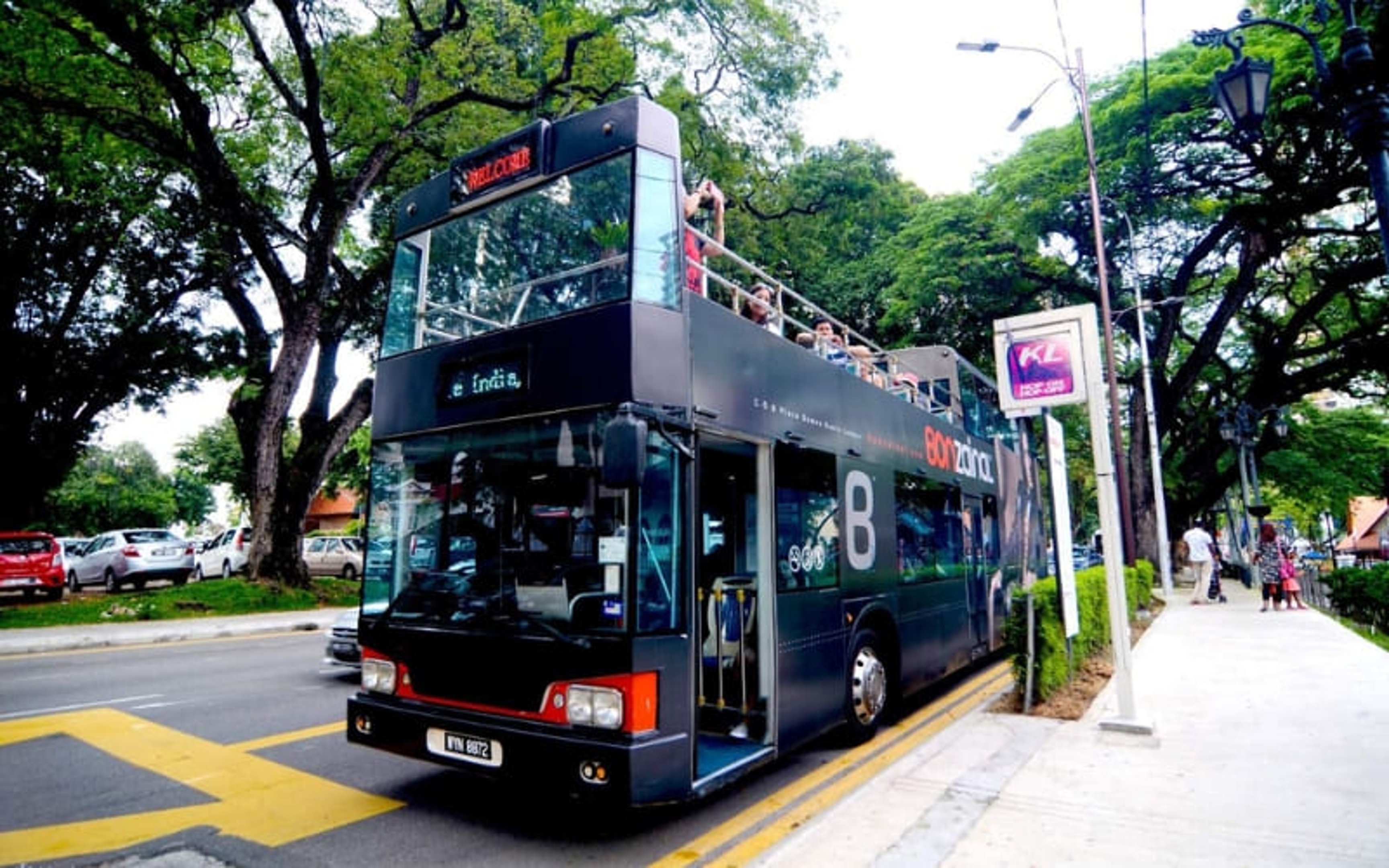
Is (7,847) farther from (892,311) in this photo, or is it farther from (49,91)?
(892,311)

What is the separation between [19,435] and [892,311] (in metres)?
26.7

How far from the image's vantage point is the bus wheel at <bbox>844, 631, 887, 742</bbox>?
6008mm

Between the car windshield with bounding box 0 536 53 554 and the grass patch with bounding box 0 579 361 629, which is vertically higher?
the car windshield with bounding box 0 536 53 554

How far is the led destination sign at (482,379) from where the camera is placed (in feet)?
14.4

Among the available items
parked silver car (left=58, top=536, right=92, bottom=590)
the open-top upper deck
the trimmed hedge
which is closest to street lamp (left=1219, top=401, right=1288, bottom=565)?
the trimmed hedge

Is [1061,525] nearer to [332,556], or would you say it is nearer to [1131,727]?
[1131,727]

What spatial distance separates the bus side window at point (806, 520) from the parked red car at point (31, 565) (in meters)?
21.4

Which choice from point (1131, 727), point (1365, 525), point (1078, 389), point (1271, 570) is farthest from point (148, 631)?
point (1365, 525)

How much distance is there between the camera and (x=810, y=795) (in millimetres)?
5020

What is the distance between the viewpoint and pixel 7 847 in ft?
13.3

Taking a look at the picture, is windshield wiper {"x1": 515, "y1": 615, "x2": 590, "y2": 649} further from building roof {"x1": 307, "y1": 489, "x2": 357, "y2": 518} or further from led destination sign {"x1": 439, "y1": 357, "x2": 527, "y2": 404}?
building roof {"x1": 307, "y1": 489, "x2": 357, "y2": 518}

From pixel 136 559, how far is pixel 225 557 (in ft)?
15.9

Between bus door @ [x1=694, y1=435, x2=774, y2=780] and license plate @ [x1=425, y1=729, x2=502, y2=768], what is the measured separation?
1.30 m

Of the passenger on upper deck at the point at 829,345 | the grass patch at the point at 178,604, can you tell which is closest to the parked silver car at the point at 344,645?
the passenger on upper deck at the point at 829,345
